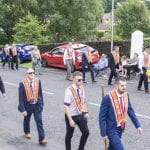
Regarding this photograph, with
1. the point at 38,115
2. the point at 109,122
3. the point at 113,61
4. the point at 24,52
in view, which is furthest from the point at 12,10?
the point at 109,122

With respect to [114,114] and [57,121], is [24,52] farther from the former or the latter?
[114,114]

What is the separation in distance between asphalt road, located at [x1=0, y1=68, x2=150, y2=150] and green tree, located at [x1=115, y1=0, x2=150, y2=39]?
30.7 m

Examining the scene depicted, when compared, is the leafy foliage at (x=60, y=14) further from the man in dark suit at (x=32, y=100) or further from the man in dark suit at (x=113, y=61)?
the man in dark suit at (x=32, y=100)

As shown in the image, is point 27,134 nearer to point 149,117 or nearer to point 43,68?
point 149,117

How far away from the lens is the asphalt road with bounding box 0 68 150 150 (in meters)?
11.3

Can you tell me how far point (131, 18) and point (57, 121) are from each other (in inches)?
1579

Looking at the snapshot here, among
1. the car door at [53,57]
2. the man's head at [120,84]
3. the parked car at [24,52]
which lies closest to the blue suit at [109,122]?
the man's head at [120,84]

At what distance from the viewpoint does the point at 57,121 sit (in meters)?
14.0

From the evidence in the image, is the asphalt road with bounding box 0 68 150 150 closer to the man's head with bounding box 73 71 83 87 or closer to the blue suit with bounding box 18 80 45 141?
the blue suit with bounding box 18 80 45 141

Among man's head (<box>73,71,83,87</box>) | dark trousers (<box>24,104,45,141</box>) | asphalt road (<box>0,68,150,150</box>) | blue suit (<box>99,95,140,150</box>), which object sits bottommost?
asphalt road (<box>0,68,150,150</box>)

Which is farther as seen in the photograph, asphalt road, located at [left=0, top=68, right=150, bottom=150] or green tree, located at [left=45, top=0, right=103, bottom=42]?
green tree, located at [left=45, top=0, right=103, bottom=42]

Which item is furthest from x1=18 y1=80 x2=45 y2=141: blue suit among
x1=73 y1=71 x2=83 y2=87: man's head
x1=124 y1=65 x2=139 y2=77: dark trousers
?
x1=124 y1=65 x2=139 y2=77: dark trousers

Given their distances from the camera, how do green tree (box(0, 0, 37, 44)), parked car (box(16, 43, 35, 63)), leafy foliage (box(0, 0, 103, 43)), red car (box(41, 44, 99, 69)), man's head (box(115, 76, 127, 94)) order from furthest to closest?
1. green tree (box(0, 0, 37, 44))
2. leafy foliage (box(0, 0, 103, 43))
3. parked car (box(16, 43, 35, 63))
4. red car (box(41, 44, 99, 69))
5. man's head (box(115, 76, 127, 94))

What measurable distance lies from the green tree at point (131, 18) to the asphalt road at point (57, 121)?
101ft
